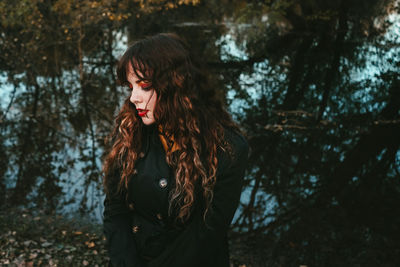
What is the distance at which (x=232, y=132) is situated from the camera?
198cm

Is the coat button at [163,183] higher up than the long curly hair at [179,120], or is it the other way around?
the long curly hair at [179,120]

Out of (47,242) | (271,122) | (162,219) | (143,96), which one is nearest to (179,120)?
(143,96)

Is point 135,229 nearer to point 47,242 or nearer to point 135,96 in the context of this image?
point 135,96

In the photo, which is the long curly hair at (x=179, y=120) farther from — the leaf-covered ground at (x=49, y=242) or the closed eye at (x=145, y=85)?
the leaf-covered ground at (x=49, y=242)

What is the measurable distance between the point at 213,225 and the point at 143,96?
80 centimetres

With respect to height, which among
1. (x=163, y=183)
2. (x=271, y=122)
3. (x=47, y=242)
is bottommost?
(x=163, y=183)

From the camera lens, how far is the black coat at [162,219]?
1.86 metres

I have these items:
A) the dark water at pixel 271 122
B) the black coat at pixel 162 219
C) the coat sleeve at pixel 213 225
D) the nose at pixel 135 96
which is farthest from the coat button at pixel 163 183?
the dark water at pixel 271 122

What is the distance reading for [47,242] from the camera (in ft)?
14.5

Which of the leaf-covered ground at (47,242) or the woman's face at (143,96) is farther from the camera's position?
the leaf-covered ground at (47,242)

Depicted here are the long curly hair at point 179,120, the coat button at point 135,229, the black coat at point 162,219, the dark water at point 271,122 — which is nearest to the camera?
the long curly hair at point 179,120

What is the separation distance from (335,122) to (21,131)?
769cm

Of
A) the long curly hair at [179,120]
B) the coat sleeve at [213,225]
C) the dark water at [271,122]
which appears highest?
the dark water at [271,122]

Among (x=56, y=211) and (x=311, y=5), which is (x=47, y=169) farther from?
(x=311, y=5)
